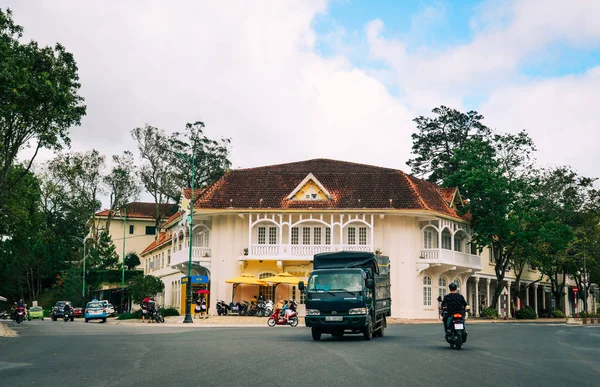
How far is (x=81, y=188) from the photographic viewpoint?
70.4m

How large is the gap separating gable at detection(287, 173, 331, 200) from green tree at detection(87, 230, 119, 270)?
113 ft

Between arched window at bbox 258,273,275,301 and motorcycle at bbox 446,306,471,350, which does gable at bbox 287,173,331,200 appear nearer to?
arched window at bbox 258,273,275,301

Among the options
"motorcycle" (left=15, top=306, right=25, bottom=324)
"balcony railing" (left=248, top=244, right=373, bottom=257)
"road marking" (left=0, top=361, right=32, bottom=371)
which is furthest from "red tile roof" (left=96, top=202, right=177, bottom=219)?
"road marking" (left=0, top=361, right=32, bottom=371)

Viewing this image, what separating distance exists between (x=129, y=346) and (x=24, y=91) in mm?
13533

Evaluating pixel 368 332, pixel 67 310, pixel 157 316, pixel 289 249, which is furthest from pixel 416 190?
pixel 67 310

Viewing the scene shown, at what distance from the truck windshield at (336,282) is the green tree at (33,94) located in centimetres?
1418

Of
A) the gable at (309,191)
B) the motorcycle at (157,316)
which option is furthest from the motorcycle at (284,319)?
the gable at (309,191)

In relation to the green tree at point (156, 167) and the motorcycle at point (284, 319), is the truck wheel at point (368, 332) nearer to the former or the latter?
the motorcycle at point (284, 319)

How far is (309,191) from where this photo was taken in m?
49.7

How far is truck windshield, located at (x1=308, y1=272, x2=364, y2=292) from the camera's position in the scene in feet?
71.5

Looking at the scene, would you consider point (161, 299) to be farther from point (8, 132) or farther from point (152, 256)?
point (8, 132)

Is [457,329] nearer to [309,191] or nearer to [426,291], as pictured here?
[309,191]

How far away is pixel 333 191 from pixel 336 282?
92.2 ft

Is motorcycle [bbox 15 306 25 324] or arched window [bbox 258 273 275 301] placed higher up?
arched window [bbox 258 273 275 301]
